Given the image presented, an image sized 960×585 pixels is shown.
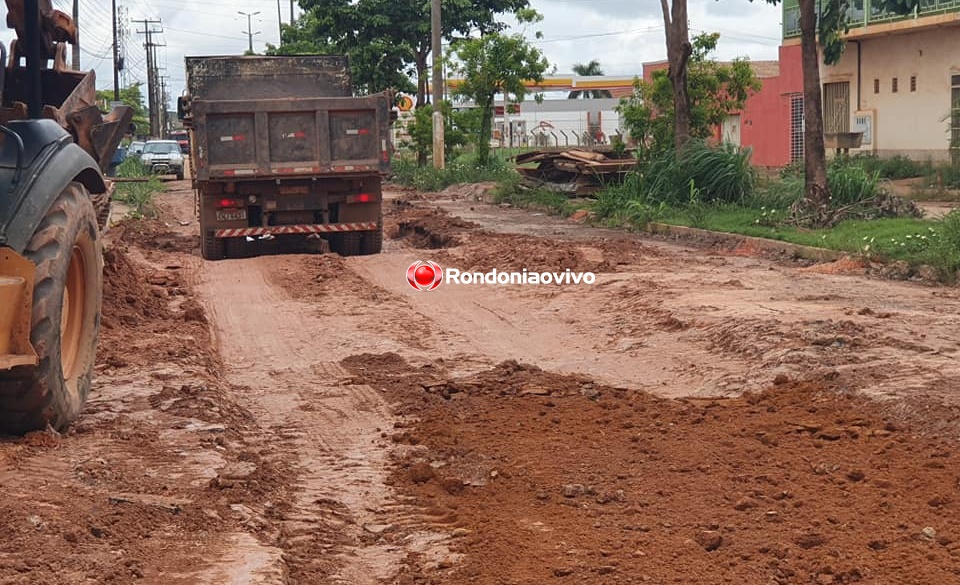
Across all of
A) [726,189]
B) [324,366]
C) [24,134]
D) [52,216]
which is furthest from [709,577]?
[726,189]

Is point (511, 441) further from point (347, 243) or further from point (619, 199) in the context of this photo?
point (619, 199)

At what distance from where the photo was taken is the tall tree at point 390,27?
44688mm

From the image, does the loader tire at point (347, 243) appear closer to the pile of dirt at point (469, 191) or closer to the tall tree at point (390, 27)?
the pile of dirt at point (469, 191)

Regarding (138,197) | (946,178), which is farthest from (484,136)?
(946,178)

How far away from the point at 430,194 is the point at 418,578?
3018cm

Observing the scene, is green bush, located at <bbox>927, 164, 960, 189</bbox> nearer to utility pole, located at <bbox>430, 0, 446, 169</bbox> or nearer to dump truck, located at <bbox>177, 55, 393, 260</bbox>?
dump truck, located at <bbox>177, 55, 393, 260</bbox>

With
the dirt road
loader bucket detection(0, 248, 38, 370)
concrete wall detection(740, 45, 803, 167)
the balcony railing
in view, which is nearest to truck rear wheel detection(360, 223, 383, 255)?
the dirt road

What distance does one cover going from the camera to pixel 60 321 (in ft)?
20.3

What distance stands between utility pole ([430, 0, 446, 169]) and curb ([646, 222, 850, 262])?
1843 cm

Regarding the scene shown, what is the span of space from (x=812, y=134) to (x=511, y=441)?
12.8m

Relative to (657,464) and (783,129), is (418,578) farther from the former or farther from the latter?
(783,129)

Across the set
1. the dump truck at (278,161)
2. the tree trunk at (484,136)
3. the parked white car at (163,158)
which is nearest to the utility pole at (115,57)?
the parked white car at (163,158)

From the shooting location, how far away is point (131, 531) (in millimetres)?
5121

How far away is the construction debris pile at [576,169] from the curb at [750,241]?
4.54 meters
